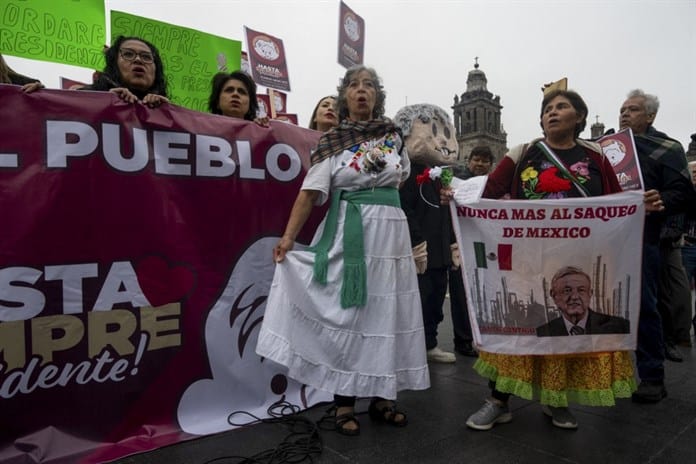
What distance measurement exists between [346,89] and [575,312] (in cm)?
170

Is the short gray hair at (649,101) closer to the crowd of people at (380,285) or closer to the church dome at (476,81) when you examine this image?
the crowd of people at (380,285)

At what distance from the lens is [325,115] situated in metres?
3.80

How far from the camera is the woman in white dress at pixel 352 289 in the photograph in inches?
97.1

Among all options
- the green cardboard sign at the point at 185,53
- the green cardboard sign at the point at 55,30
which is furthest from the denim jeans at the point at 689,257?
the green cardboard sign at the point at 55,30

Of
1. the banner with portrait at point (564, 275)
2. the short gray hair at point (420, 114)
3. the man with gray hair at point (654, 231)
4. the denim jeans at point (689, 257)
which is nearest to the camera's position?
the banner with portrait at point (564, 275)

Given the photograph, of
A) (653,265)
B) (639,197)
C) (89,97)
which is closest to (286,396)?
(89,97)

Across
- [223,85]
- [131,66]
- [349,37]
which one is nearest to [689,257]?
[349,37]

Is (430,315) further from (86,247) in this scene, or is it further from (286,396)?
(86,247)

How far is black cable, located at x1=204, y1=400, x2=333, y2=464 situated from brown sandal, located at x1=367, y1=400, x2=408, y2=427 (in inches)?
10.2

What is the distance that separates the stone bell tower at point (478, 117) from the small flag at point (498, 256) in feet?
204

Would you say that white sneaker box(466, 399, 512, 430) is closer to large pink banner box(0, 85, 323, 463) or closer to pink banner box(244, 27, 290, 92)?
large pink banner box(0, 85, 323, 463)

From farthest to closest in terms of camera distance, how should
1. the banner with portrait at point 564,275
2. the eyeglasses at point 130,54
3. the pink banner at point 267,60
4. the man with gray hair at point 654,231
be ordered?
the pink banner at point 267,60 < the man with gray hair at point 654,231 < the eyeglasses at point 130,54 < the banner with portrait at point 564,275

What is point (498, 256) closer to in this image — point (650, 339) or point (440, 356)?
point (650, 339)

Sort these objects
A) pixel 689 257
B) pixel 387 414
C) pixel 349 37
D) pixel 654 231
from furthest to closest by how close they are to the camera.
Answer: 1. pixel 349 37
2. pixel 689 257
3. pixel 654 231
4. pixel 387 414
